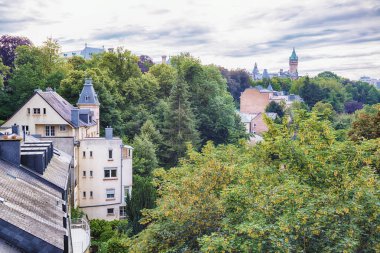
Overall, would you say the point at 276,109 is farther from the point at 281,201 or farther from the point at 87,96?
the point at 281,201

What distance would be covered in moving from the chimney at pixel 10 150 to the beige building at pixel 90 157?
62.6 feet

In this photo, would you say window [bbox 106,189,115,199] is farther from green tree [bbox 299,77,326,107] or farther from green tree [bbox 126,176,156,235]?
green tree [bbox 299,77,326,107]

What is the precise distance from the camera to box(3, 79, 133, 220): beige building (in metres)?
40.4

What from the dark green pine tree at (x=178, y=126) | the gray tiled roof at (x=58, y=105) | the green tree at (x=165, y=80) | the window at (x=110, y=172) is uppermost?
the green tree at (x=165, y=80)

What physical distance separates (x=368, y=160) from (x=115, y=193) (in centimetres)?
2834

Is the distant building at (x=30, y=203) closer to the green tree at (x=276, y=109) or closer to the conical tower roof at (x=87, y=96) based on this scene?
the conical tower roof at (x=87, y=96)

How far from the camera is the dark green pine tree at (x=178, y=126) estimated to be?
58.9 meters

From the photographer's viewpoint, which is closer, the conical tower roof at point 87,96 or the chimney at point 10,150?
the chimney at point 10,150

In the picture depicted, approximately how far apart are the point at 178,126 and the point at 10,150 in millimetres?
41170

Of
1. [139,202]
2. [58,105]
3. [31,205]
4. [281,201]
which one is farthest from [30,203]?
[58,105]

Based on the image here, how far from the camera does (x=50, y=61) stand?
73.1 m

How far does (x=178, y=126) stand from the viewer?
60.1 meters

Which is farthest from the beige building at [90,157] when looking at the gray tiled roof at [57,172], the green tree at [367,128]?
the green tree at [367,128]

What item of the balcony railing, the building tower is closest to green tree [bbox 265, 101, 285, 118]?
the building tower
